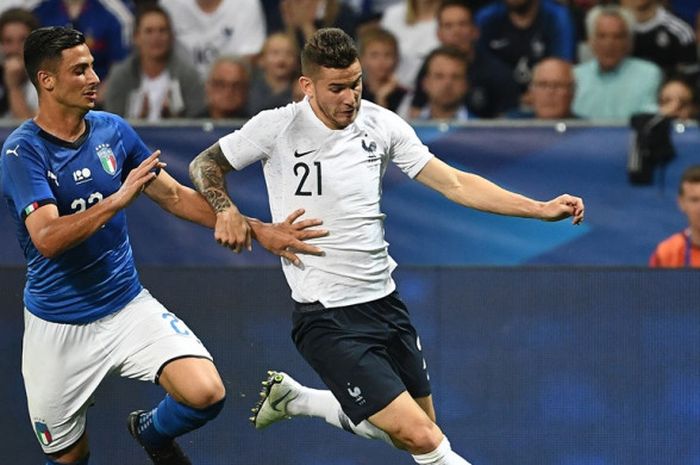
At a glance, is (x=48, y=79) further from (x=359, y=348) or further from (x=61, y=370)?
(x=359, y=348)

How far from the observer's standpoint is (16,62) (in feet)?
33.9

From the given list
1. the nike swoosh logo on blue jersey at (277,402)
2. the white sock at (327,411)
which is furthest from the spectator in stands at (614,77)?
the nike swoosh logo on blue jersey at (277,402)

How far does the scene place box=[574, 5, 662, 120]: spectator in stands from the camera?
9484 millimetres

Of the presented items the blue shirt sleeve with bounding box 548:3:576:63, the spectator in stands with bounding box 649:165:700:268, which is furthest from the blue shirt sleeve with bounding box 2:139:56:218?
the blue shirt sleeve with bounding box 548:3:576:63

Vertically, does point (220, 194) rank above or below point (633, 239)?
above

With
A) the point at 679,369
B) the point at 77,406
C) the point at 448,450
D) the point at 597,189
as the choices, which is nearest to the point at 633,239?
the point at 597,189

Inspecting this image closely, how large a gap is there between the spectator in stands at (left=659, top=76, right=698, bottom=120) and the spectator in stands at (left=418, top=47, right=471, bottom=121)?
4.21 feet

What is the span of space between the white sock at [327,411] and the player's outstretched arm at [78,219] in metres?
1.48

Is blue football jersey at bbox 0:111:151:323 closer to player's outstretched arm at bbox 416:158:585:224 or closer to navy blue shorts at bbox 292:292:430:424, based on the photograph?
navy blue shorts at bbox 292:292:430:424

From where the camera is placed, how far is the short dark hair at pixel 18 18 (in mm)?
10312

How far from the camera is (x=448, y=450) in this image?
6.06 metres

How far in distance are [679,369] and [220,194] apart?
236cm

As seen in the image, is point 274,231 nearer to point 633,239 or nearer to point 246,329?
point 246,329

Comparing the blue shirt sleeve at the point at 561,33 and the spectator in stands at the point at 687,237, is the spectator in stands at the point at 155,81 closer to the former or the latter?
the blue shirt sleeve at the point at 561,33
